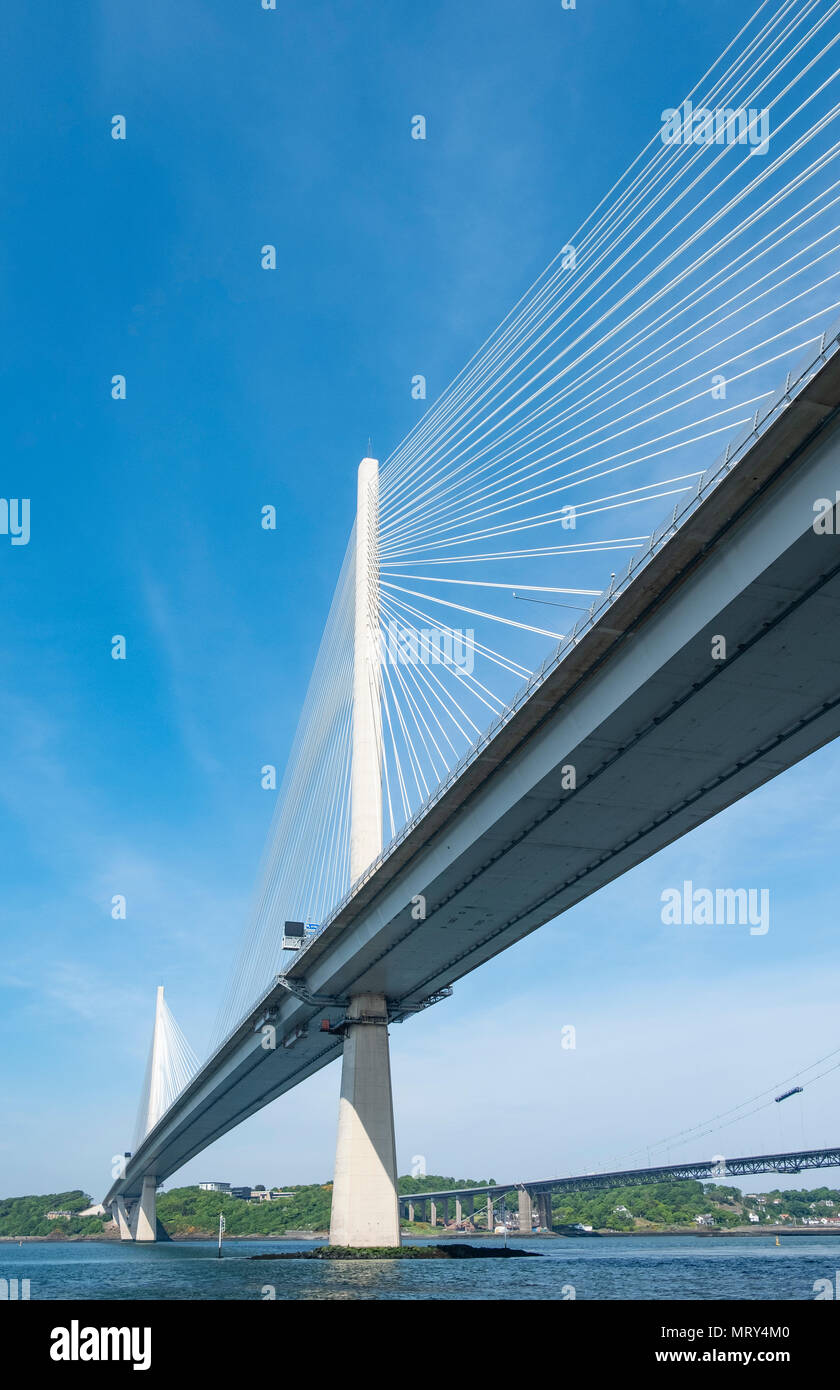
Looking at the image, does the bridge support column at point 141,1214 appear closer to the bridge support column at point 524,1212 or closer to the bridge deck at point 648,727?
the bridge support column at point 524,1212

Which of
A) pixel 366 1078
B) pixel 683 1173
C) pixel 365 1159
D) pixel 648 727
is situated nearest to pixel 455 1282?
pixel 365 1159

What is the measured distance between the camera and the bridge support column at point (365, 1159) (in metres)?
43.5

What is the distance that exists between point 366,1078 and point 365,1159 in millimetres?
3269

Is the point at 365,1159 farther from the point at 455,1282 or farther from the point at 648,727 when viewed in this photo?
the point at 648,727

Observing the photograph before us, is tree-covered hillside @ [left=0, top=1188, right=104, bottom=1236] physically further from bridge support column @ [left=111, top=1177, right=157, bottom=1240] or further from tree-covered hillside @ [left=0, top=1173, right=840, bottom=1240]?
bridge support column @ [left=111, top=1177, right=157, bottom=1240]

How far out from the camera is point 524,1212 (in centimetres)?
13350

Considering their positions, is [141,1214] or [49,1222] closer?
[141,1214]

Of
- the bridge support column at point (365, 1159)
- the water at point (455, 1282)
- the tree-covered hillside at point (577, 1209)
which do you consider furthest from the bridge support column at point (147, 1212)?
the bridge support column at point (365, 1159)

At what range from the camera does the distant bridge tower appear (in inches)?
1690
